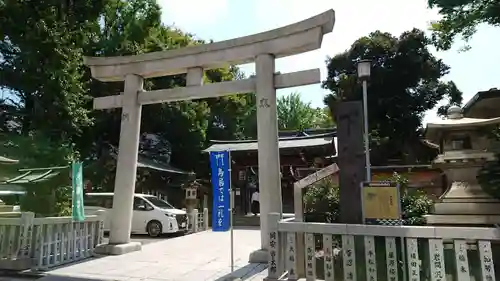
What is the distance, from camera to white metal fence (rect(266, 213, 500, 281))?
4621 millimetres

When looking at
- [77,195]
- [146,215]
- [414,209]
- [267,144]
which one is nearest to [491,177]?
[414,209]

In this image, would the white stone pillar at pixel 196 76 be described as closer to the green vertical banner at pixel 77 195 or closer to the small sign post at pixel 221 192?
the small sign post at pixel 221 192

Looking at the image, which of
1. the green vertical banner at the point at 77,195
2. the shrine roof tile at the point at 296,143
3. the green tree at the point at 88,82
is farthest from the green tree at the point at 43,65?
the green vertical banner at the point at 77,195

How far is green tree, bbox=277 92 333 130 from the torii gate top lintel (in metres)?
33.5

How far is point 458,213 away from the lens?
6.82m

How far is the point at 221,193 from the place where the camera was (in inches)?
317

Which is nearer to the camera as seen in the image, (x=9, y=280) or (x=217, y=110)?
(x=9, y=280)

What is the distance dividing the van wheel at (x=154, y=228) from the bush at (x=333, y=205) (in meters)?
6.70

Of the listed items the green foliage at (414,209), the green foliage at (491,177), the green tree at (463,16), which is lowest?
the green foliage at (414,209)

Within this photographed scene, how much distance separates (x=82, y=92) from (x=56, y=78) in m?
1.70

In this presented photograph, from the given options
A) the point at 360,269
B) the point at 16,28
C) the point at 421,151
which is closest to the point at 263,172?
the point at 360,269

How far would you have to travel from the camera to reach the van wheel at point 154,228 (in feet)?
Result: 47.6

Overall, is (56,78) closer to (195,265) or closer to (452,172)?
(195,265)

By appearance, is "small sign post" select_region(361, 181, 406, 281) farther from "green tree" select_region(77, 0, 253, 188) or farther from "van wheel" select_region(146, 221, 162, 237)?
"green tree" select_region(77, 0, 253, 188)
